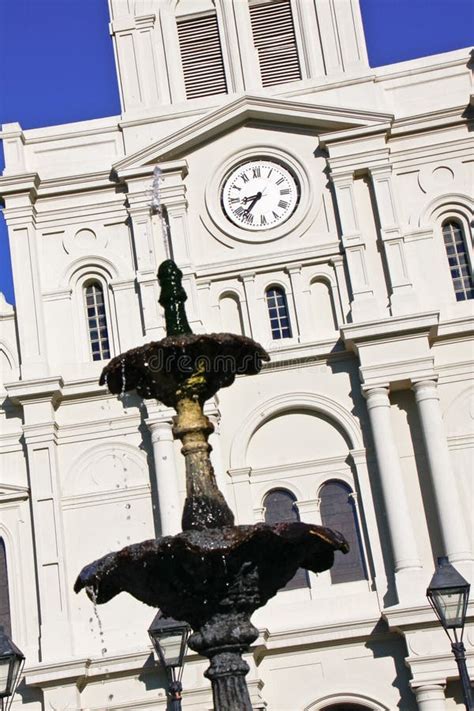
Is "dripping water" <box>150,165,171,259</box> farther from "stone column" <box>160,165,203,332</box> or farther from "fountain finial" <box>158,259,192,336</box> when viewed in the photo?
"fountain finial" <box>158,259,192,336</box>

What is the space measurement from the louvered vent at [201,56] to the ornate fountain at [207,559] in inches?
709

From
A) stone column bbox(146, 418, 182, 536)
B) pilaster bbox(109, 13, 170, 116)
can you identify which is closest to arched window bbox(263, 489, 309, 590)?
stone column bbox(146, 418, 182, 536)

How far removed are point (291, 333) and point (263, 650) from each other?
20.2 feet

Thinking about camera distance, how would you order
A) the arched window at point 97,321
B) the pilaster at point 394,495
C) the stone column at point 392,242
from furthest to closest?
the arched window at point 97,321
the stone column at point 392,242
the pilaster at point 394,495

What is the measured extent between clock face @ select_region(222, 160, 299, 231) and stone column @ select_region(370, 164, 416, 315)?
1730 mm

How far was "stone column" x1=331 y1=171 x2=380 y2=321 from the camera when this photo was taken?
89.5 ft

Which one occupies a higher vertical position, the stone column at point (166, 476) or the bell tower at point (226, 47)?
the bell tower at point (226, 47)

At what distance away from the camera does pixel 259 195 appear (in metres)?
28.8

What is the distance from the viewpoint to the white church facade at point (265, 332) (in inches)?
1011

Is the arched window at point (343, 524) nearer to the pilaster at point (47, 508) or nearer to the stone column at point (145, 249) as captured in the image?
the stone column at point (145, 249)

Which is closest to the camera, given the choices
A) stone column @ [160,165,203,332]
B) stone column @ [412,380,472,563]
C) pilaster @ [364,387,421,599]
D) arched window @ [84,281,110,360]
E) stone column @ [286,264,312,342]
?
pilaster @ [364,387,421,599]

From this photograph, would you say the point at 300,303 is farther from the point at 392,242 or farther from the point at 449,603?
the point at 449,603

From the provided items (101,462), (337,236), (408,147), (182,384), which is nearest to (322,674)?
(101,462)

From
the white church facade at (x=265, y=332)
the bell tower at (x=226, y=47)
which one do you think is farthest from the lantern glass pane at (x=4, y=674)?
the bell tower at (x=226, y=47)
